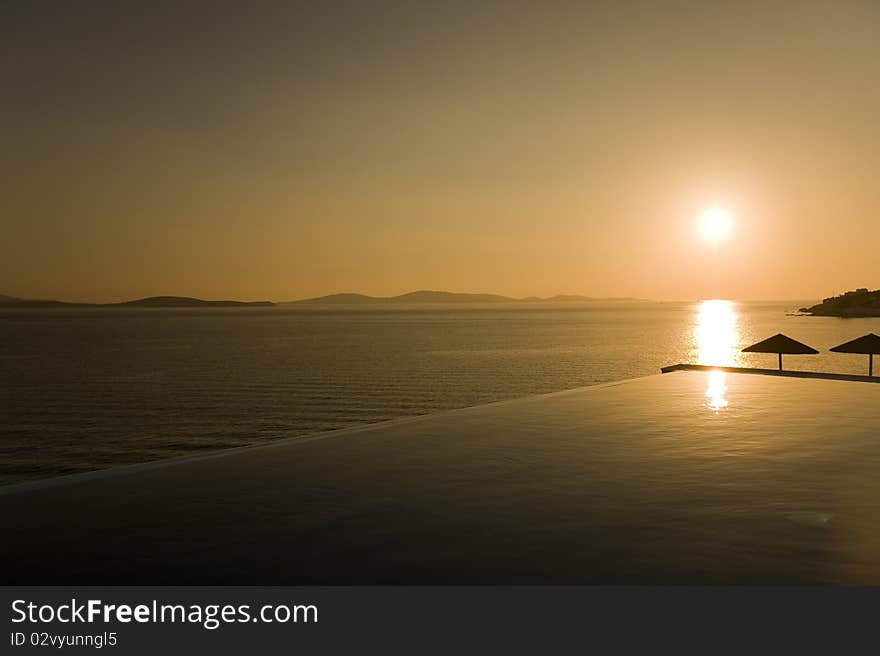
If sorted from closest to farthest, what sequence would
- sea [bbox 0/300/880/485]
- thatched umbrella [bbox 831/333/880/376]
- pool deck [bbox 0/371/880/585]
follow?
pool deck [bbox 0/371/880/585] < thatched umbrella [bbox 831/333/880/376] < sea [bbox 0/300/880/485]

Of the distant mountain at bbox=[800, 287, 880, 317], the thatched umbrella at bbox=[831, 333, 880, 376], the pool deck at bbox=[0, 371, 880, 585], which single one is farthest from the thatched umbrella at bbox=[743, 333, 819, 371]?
the distant mountain at bbox=[800, 287, 880, 317]

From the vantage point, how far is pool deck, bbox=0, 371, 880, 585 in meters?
4.77

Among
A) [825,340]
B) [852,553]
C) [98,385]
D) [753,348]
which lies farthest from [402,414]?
[825,340]

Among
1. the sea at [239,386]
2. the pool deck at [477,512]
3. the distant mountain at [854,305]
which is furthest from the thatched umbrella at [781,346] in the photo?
the distant mountain at [854,305]

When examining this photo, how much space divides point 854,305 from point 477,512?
19476 cm

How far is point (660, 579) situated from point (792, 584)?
899mm

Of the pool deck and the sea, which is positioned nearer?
the pool deck

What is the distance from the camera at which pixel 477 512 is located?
6207 mm

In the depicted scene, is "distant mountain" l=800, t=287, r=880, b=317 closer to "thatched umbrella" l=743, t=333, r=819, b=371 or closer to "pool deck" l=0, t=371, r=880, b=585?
"thatched umbrella" l=743, t=333, r=819, b=371

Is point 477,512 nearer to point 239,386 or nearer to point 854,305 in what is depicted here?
point 239,386

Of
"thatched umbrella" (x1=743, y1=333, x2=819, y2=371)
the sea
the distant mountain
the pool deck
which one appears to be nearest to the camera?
the pool deck

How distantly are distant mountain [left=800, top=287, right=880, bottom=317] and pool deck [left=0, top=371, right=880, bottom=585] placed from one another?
596 feet

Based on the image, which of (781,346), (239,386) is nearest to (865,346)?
(781,346)

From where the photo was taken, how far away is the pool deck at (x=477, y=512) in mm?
4770
